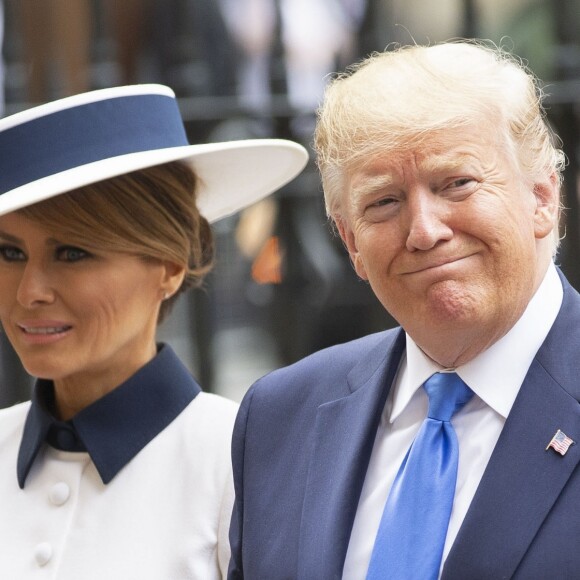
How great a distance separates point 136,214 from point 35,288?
229mm

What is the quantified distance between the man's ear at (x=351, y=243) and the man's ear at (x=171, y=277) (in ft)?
1.49

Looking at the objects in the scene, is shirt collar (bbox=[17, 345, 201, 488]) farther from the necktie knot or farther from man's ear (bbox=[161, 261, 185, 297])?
the necktie knot

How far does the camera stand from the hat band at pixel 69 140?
7.25ft

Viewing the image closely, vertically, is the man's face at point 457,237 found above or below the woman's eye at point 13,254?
above


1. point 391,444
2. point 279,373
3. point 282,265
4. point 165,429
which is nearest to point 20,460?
point 165,429

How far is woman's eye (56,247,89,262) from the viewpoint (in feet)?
7.13

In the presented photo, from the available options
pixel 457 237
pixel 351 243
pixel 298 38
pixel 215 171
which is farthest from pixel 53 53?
pixel 457 237

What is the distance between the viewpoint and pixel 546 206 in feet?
5.78

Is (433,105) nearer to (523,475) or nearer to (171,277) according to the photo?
(523,475)

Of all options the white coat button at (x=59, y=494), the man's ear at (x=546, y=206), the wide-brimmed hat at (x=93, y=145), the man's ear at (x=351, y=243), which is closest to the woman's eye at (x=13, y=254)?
the wide-brimmed hat at (x=93, y=145)

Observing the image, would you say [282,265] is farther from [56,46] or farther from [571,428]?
[571,428]

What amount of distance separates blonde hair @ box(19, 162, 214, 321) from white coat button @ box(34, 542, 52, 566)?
21.9 inches

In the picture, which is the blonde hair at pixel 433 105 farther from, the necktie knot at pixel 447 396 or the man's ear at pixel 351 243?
the necktie knot at pixel 447 396

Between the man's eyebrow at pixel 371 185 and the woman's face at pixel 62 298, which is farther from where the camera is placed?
the woman's face at pixel 62 298
